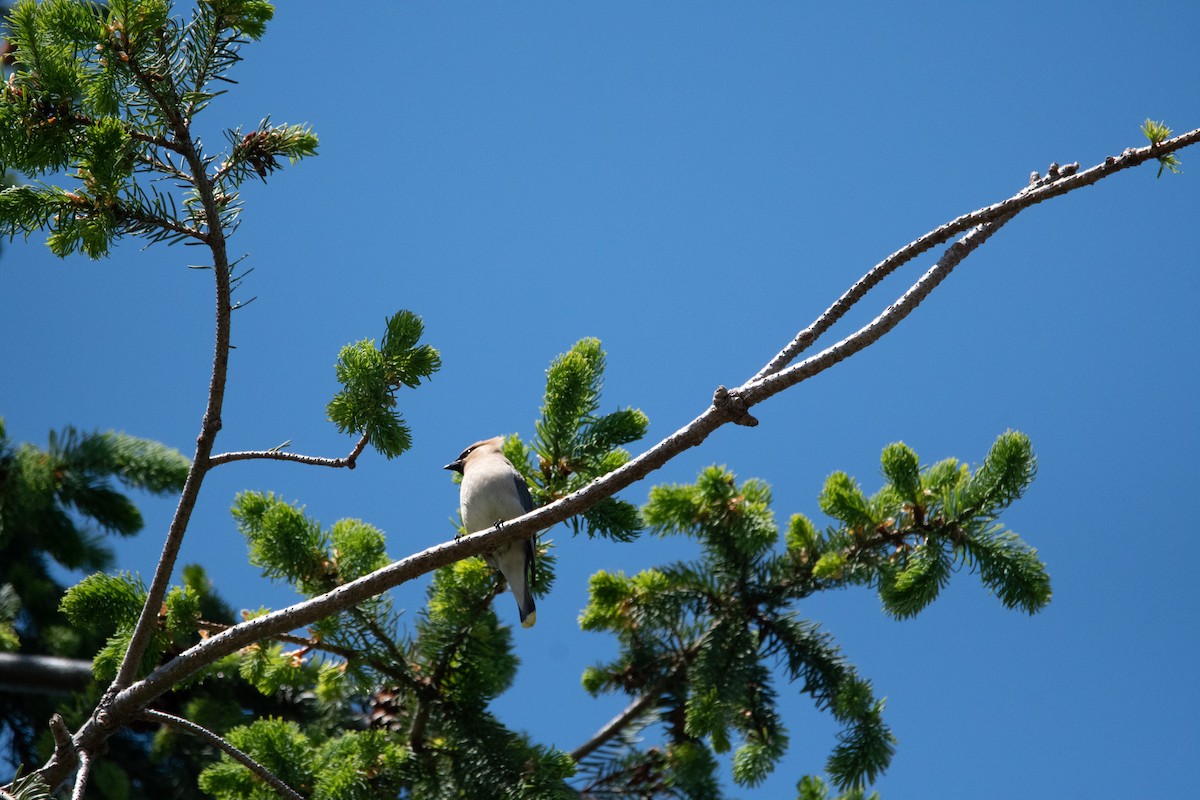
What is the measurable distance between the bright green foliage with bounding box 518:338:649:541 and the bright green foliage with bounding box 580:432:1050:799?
561 millimetres

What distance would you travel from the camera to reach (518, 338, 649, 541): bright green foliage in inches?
180

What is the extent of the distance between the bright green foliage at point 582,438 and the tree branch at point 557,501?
1.08 meters

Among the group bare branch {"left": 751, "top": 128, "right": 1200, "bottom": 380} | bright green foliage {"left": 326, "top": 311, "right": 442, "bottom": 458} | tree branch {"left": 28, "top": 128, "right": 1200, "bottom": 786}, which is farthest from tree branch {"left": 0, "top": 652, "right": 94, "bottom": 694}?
bare branch {"left": 751, "top": 128, "right": 1200, "bottom": 380}

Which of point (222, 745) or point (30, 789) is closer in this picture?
point (30, 789)

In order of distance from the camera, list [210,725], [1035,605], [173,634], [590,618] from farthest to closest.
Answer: [210,725] → [590,618] → [1035,605] → [173,634]

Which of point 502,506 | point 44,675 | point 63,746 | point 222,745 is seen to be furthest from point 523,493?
point 44,675

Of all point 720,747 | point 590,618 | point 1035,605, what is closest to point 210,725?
point 590,618

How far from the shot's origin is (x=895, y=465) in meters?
4.68

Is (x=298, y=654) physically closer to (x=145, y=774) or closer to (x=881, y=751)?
(x=881, y=751)

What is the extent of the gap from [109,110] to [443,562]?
1.72 m

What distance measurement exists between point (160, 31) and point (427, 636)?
98.3 inches

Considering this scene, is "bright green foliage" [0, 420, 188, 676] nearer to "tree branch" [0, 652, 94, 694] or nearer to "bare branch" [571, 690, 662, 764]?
"tree branch" [0, 652, 94, 694]

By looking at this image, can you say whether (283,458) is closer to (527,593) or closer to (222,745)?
(222,745)

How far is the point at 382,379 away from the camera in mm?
3723
